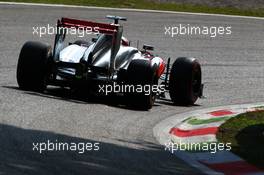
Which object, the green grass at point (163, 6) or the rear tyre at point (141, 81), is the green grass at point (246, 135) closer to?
the rear tyre at point (141, 81)

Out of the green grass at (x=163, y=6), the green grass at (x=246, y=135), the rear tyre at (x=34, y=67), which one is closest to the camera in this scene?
the green grass at (x=246, y=135)

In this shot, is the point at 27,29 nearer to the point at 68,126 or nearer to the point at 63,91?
the point at 63,91

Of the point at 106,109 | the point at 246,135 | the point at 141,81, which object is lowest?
the point at 106,109

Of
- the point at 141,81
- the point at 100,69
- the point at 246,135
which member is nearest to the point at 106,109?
the point at 141,81

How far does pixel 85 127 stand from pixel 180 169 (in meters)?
2.31

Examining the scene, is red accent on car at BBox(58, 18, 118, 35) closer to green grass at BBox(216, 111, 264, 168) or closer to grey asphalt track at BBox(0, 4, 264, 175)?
grey asphalt track at BBox(0, 4, 264, 175)

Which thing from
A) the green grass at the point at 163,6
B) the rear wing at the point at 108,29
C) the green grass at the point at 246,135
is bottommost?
the green grass at the point at 163,6

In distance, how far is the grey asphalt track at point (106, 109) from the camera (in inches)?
362

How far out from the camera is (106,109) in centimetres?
1292

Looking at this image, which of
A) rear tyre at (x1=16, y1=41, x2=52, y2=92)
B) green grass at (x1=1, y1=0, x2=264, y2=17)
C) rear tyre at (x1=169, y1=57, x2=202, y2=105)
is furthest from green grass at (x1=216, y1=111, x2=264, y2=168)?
green grass at (x1=1, y1=0, x2=264, y2=17)

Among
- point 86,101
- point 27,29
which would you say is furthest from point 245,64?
point 86,101

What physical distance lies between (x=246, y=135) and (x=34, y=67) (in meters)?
3.84

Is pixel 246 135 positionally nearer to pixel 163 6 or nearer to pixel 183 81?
pixel 183 81

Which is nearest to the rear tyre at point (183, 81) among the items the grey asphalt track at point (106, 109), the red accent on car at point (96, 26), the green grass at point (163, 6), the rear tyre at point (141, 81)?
the grey asphalt track at point (106, 109)
